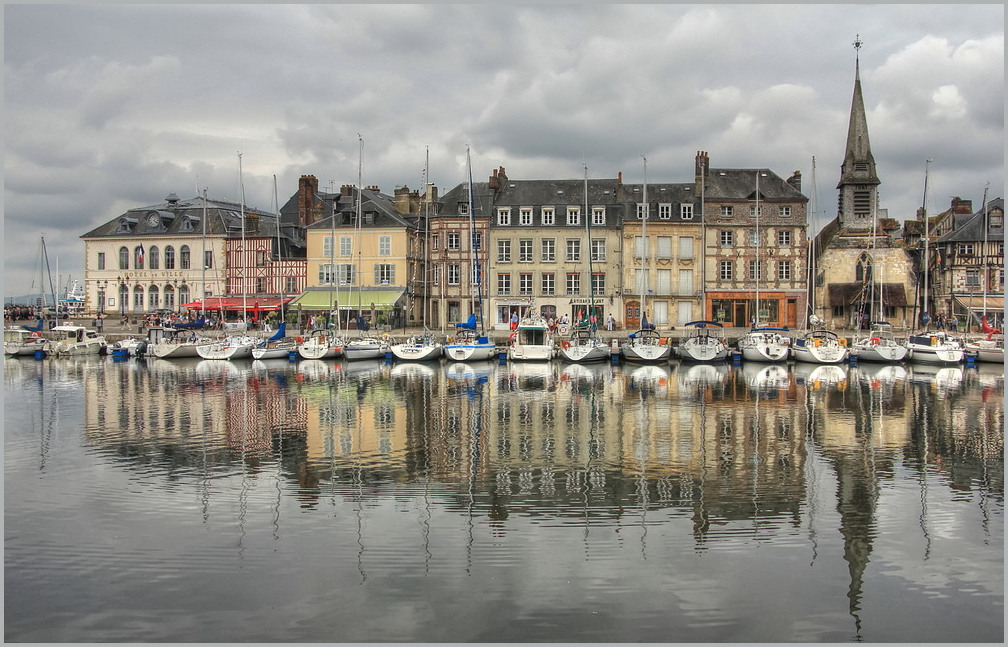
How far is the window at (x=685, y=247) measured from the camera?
54.8 metres

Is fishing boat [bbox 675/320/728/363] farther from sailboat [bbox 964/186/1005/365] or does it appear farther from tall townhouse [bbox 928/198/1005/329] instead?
tall townhouse [bbox 928/198/1005/329]

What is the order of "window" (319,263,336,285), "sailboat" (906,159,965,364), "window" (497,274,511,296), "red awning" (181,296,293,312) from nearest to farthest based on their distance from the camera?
1. "sailboat" (906,159,965,364)
2. "window" (497,274,511,296)
3. "window" (319,263,336,285)
4. "red awning" (181,296,293,312)

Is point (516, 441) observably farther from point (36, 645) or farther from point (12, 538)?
point (36, 645)

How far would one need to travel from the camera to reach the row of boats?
42.4 meters

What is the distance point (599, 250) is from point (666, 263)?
14.7 ft

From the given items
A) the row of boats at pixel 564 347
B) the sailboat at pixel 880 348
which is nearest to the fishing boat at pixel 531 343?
the row of boats at pixel 564 347

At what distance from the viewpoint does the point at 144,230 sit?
60656 millimetres

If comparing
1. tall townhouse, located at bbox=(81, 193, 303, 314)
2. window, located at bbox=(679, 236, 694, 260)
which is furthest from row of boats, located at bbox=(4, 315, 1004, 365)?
tall townhouse, located at bbox=(81, 193, 303, 314)

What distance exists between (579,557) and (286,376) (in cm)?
2721

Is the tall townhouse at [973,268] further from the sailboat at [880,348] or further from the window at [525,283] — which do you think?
the window at [525,283]

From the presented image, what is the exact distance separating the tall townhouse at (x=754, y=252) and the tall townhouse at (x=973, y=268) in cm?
961

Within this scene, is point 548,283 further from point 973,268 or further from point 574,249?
point 973,268

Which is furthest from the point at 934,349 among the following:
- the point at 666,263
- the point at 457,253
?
the point at 457,253

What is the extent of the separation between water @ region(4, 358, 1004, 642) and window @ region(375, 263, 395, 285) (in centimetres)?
3107
